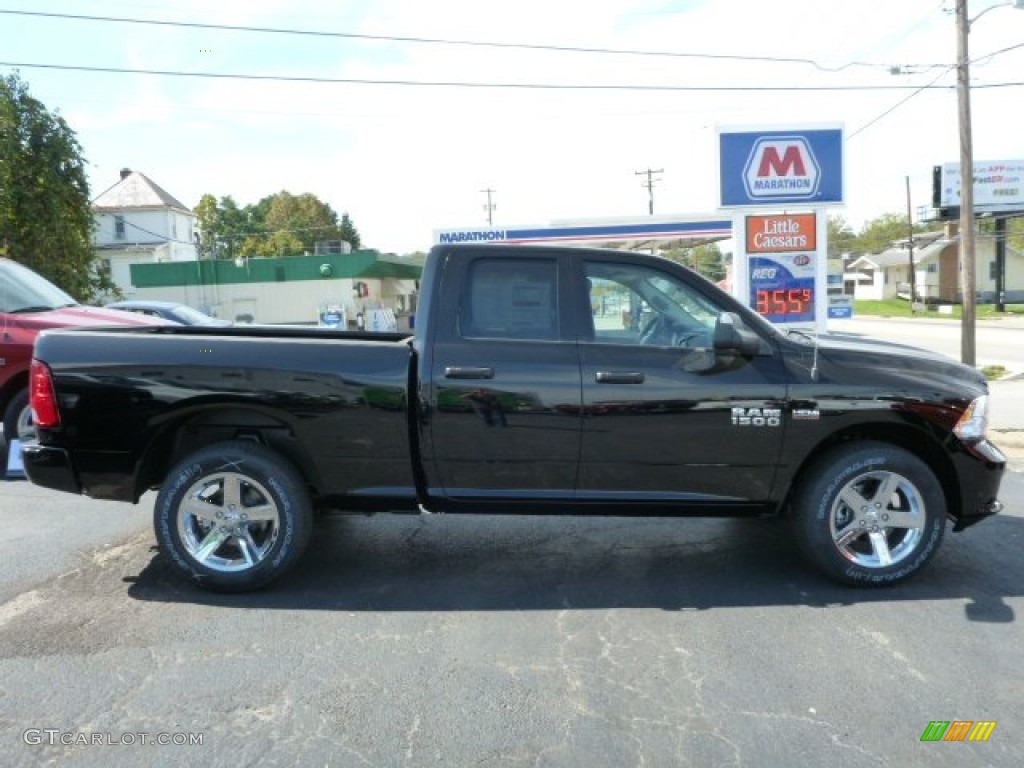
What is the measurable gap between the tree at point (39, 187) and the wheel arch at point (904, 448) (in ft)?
77.5

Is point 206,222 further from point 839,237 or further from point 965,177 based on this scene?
point 839,237

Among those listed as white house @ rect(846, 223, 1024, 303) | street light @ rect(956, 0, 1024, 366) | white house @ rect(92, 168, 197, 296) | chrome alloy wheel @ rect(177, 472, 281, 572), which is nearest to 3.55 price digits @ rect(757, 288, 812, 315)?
street light @ rect(956, 0, 1024, 366)

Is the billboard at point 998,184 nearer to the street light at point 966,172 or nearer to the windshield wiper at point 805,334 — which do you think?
the street light at point 966,172

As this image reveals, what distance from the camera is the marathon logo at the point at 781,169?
12.0 meters

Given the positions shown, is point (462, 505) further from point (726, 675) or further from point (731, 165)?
point (731, 165)

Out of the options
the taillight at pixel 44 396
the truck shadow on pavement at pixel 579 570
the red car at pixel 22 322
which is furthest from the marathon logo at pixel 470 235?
the taillight at pixel 44 396

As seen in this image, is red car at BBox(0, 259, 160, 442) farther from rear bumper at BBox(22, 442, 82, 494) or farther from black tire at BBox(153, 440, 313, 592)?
black tire at BBox(153, 440, 313, 592)

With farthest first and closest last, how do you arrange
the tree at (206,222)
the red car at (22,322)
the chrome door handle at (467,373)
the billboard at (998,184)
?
the tree at (206,222)
the billboard at (998,184)
the red car at (22,322)
the chrome door handle at (467,373)

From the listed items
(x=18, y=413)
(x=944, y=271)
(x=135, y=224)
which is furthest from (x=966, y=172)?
(x=944, y=271)

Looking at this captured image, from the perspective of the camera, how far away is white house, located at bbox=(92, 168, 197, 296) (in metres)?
55.2

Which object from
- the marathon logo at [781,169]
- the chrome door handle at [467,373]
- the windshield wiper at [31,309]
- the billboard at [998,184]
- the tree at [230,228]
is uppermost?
the tree at [230,228]

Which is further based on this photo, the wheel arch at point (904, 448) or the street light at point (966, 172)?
the street light at point (966, 172)

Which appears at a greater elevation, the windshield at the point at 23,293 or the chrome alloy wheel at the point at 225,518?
the windshield at the point at 23,293

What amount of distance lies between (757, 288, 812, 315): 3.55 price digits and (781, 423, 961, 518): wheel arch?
7973 millimetres
